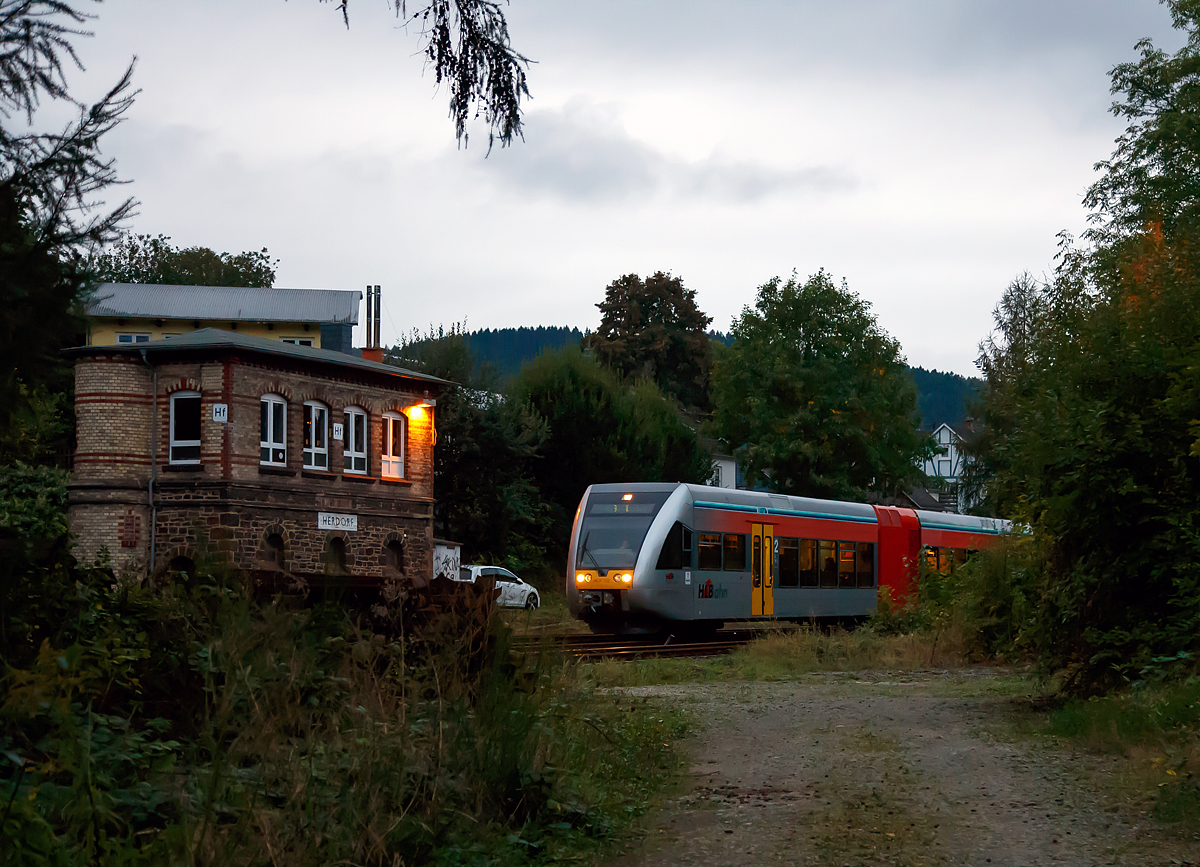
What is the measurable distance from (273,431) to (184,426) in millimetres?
2295

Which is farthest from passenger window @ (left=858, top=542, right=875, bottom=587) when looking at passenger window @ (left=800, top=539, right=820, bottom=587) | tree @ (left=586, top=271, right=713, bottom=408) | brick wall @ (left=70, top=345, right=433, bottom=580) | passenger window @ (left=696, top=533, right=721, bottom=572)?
tree @ (left=586, top=271, right=713, bottom=408)

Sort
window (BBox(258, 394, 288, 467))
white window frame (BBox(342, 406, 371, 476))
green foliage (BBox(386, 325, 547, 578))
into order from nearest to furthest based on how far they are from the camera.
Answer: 1. window (BBox(258, 394, 288, 467))
2. white window frame (BBox(342, 406, 371, 476))
3. green foliage (BBox(386, 325, 547, 578))

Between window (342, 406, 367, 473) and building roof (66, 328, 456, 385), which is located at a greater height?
building roof (66, 328, 456, 385)

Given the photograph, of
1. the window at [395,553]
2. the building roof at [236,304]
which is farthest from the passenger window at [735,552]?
the building roof at [236,304]

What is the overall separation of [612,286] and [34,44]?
222 feet

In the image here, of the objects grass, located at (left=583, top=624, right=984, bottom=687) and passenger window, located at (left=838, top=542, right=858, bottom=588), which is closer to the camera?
grass, located at (left=583, top=624, right=984, bottom=687)

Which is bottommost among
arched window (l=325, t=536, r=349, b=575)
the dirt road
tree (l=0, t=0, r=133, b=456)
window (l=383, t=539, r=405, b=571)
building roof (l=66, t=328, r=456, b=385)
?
the dirt road

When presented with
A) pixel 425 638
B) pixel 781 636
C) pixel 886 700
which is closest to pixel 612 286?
pixel 781 636

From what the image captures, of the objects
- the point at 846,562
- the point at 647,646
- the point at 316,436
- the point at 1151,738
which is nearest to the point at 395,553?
the point at 316,436

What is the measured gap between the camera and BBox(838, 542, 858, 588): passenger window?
29.4 m

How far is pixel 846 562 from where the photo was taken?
2969 cm

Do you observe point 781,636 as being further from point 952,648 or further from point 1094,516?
point 1094,516

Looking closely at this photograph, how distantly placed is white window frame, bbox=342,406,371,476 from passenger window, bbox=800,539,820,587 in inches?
565

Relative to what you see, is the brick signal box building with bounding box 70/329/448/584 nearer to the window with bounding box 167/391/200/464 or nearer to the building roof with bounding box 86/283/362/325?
the window with bounding box 167/391/200/464
